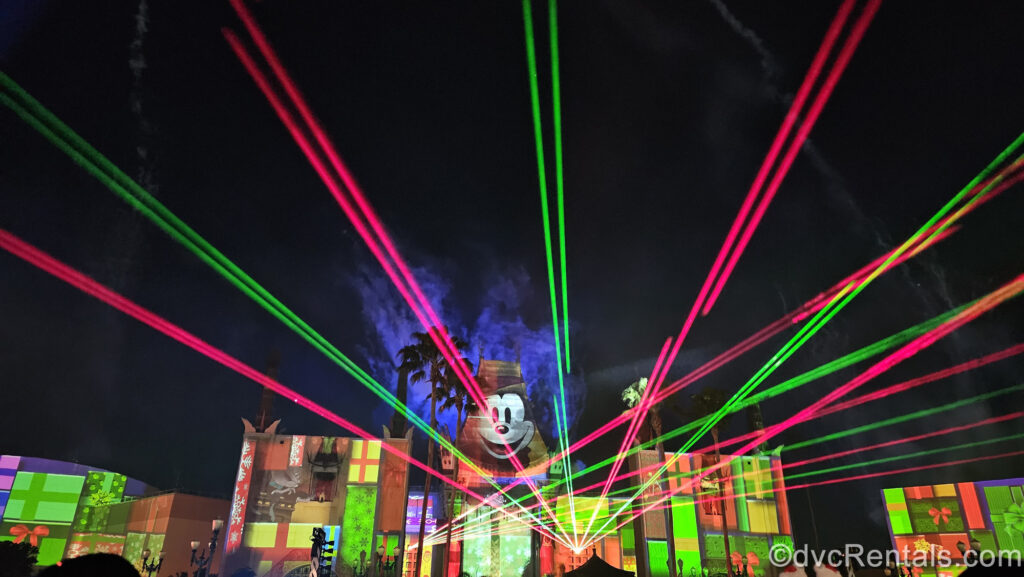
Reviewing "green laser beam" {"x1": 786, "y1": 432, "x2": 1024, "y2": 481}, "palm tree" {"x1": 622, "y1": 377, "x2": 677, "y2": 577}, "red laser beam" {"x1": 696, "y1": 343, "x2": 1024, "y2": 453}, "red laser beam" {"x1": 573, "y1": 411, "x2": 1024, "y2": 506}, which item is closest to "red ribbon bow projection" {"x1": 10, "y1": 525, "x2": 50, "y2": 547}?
"red laser beam" {"x1": 573, "y1": 411, "x2": 1024, "y2": 506}

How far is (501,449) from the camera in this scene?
4603 centimetres

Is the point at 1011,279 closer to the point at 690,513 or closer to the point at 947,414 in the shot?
the point at 947,414

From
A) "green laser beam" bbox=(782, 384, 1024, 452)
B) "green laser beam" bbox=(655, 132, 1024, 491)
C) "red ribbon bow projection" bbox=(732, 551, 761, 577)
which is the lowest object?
"red ribbon bow projection" bbox=(732, 551, 761, 577)

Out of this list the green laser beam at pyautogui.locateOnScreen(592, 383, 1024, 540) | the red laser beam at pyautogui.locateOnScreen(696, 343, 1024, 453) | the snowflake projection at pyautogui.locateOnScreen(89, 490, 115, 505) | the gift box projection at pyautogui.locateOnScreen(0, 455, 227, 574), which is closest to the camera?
the red laser beam at pyautogui.locateOnScreen(696, 343, 1024, 453)

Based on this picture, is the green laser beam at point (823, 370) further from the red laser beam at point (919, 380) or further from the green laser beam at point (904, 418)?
the green laser beam at point (904, 418)

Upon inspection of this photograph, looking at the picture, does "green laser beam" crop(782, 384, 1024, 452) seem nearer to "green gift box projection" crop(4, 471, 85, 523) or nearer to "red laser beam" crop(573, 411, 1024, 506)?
"red laser beam" crop(573, 411, 1024, 506)

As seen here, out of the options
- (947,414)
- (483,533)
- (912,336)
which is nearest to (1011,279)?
(912,336)

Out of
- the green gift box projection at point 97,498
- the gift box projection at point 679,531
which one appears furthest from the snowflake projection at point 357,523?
the green gift box projection at point 97,498

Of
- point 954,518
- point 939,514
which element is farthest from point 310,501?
point 954,518

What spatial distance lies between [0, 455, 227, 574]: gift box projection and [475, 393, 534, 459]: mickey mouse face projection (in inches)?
903

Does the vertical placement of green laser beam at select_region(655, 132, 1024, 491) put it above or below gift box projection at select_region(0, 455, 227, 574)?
above

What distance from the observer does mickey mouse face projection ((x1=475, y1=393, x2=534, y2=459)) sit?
46188 millimetres

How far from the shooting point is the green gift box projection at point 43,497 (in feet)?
142

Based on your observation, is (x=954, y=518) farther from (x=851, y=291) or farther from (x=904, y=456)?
(x=851, y=291)
